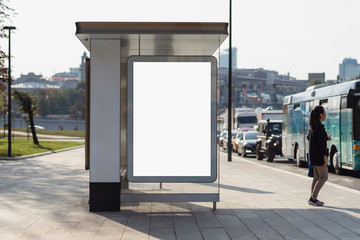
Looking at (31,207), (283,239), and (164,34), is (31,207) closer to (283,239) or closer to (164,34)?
(164,34)

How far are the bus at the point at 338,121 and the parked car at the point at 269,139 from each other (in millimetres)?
4377

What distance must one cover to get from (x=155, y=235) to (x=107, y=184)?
2030 mm

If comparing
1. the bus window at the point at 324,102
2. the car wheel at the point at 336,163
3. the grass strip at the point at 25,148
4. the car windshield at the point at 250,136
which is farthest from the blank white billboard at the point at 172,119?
the car windshield at the point at 250,136

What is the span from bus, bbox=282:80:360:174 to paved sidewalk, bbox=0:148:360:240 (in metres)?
4.29

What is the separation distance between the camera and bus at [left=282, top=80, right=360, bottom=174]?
1788cm

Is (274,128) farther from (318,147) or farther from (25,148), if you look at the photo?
(318,147)

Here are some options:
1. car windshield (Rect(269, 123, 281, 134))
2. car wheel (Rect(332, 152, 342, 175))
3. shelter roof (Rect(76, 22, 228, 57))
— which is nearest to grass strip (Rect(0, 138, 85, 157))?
car windshield (Rect(269, 123, 281, 134))

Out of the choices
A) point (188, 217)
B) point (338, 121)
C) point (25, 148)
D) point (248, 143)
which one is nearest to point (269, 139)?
point (248, 143)

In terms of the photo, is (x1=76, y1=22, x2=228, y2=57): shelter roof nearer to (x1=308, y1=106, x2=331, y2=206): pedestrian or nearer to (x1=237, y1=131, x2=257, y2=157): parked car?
(x1=308, y1=106, x2=331, y2=206): pedestrian

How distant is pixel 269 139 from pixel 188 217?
20008 millimetres

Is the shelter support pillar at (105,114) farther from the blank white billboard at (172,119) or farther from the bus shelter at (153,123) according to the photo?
the blank white billboard at (172,119)

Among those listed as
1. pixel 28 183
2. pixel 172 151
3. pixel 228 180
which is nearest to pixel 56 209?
pixel 172 151

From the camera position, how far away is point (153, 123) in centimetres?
963

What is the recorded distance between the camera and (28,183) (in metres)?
15.1
